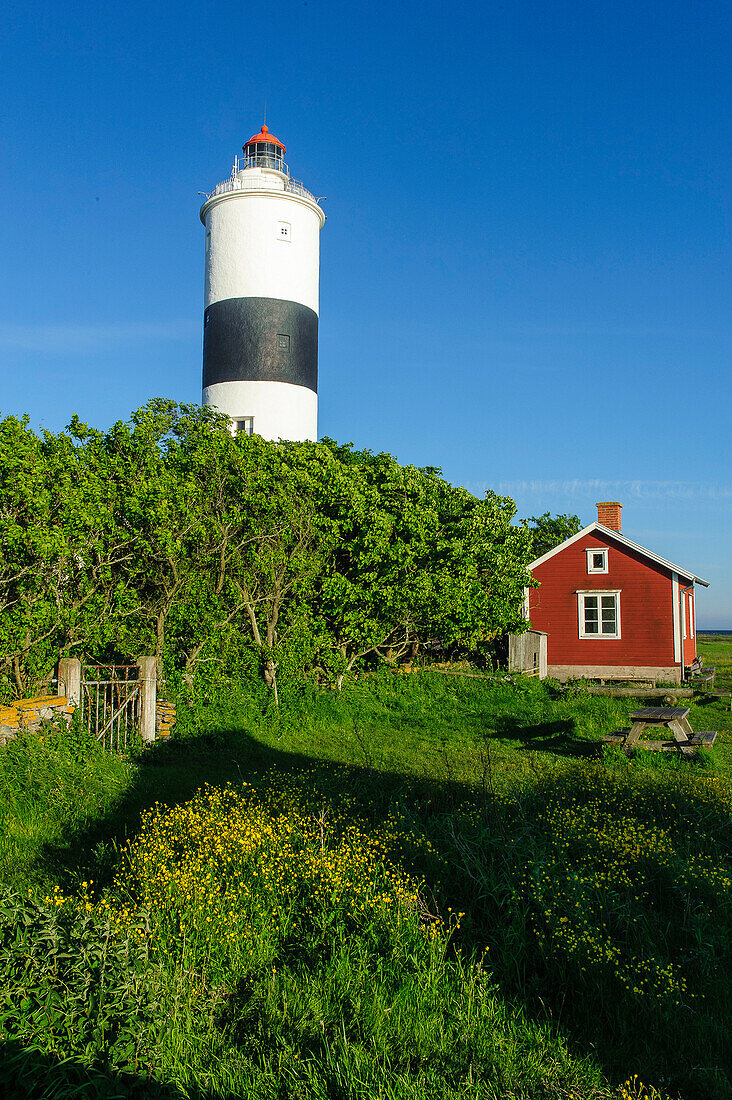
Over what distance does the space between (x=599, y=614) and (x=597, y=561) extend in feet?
5.86

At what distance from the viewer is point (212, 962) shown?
486 cm

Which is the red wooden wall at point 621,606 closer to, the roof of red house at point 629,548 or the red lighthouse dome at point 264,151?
the roof of red house at point 629,548

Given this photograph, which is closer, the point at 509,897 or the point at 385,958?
the point at 385,958

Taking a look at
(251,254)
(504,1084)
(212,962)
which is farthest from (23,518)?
(251,254)

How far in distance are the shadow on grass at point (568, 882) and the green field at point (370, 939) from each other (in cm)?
2

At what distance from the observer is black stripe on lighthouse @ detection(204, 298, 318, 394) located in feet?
81.1

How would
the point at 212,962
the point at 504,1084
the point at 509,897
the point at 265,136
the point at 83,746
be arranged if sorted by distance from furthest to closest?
the point at 265,136 → the point at 83,746 → the point at 509,897 → the point at 212,962 → the point at 504,1084

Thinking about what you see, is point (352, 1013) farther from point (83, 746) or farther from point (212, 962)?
point (83, 746)

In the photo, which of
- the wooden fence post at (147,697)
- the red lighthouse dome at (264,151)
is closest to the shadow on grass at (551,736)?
the wooden fence post at (147,697)

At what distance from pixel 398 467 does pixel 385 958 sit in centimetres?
1494

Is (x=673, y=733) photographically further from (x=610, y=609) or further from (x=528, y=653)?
(x=610, y=609)

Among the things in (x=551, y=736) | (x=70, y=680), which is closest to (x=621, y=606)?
(x=551, y=736)

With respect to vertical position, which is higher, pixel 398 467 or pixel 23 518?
pixel 398 467

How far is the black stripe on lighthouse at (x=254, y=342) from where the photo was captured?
2473 centimetres
